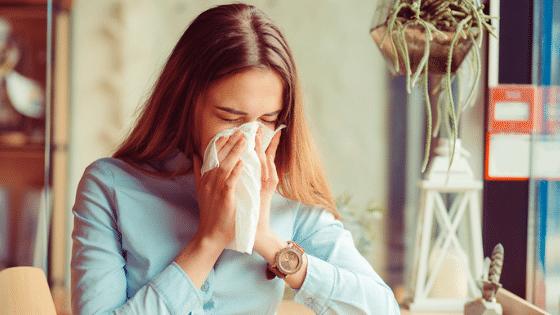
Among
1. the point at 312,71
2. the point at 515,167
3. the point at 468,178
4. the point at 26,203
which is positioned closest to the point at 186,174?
the point at 468,178

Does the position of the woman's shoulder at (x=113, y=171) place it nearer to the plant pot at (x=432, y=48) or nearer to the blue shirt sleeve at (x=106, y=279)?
the blue shirt sleeve at (x=106, y=279)

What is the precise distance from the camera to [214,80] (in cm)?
89

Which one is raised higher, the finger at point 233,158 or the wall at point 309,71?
Answer: the wall at point 309,71

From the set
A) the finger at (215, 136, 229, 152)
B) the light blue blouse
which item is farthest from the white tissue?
the light blue blouse

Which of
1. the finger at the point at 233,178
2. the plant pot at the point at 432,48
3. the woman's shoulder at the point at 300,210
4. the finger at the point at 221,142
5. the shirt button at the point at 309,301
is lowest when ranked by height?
the shirt button at the point at 309,301

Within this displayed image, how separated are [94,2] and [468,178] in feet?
5.78

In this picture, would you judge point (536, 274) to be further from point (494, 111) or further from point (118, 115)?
point (118, 115)

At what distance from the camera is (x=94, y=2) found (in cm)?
216

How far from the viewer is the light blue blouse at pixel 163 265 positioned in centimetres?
82

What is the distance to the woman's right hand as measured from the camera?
0.86 m

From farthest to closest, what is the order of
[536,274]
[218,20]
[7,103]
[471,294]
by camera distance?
[7,103]
[471,294]
[536,274]
[218,20]

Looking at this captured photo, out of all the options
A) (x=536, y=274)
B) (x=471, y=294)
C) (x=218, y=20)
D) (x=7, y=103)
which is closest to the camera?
(x=218, y=20)

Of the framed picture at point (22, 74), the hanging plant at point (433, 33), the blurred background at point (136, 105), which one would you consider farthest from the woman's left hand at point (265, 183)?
the framed picture at point (22, 74)

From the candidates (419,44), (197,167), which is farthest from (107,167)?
(419,44)
